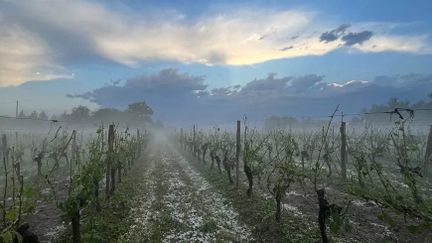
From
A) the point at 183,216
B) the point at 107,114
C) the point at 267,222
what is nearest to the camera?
the point at 267,222

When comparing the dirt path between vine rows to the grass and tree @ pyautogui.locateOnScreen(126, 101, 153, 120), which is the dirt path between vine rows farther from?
tree @ pyautogui.locateOnScreen(126, 101, 153, 120)

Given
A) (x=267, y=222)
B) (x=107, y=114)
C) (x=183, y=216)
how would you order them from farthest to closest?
(x=107, y=114), (x=183, y=216), (x=267, y=222)

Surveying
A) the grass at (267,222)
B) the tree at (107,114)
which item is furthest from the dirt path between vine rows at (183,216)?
the tree at (107,114)

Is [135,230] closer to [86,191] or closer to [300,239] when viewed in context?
[86,191]

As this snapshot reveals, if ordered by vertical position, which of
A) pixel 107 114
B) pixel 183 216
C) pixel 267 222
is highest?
pixel 107 114

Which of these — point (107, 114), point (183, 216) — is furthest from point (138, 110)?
point (183, 216)

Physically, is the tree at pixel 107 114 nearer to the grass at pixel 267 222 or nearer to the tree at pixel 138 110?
the tree at pixel 138 110

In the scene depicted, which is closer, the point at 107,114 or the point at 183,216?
the point at 183,216

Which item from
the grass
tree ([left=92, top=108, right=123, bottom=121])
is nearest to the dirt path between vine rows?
the grass

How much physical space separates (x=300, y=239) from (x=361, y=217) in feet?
10.2

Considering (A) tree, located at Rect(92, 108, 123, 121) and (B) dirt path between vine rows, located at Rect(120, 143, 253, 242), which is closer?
(B) dirt path between vine rows, located at Rect(120, 143, 253, 242)

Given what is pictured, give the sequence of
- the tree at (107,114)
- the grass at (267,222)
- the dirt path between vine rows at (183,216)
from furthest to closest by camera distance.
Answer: the tree at (107,114) → the dirt path between vine rows at (183,216) → the grass at (267,222)

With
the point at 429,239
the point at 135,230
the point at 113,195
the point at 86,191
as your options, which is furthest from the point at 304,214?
the point at 113,195

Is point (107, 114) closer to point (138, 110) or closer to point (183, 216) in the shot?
point (138, 110)
